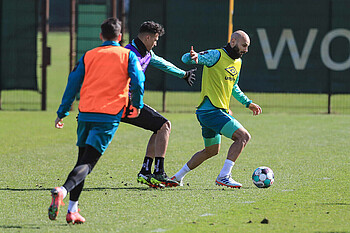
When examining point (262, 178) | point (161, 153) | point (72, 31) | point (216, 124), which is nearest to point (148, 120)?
point (161, 153)

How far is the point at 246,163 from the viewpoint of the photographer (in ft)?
33.6

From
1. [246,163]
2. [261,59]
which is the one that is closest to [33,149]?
[246,163]

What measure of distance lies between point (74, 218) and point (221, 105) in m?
2.85

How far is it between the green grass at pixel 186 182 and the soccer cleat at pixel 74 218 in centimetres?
7

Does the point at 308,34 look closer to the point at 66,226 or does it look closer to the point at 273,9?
the point at 273,9

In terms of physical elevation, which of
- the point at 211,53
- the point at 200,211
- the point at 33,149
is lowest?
the point at 33,149

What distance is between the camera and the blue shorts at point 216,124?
8141 millimetres

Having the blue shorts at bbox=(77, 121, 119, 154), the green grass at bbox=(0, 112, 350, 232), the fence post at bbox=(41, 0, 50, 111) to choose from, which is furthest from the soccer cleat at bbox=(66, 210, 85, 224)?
the fence post at bbox=(41, 0, 50, 111)

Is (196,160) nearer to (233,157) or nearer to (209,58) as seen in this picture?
(233,157)

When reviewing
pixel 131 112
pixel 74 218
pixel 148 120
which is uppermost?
pixel 131 112

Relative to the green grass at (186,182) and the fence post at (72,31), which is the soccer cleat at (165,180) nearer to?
the green grass at (186,182)

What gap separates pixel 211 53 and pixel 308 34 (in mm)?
10330

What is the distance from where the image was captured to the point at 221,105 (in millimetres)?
8281

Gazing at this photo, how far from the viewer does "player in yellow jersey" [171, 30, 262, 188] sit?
26.7 ft
